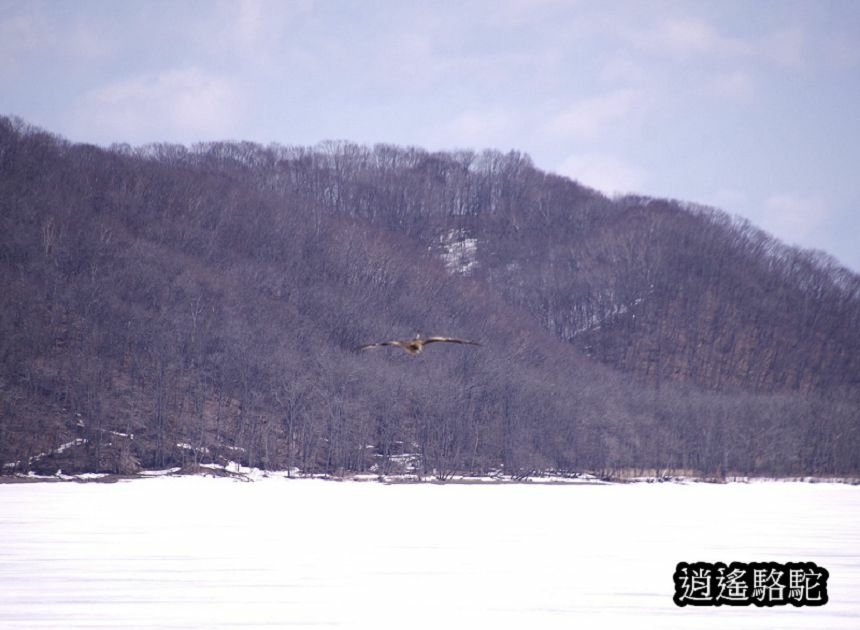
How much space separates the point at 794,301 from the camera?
193875 mm

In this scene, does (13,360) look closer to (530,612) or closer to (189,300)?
(189,300)

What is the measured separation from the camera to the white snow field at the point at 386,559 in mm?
26266

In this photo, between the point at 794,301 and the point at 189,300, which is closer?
the point at 189,300

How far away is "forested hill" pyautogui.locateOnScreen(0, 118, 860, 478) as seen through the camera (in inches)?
3637

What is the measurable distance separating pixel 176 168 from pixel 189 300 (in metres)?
64.5

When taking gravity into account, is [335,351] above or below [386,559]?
above

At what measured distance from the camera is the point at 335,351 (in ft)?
391

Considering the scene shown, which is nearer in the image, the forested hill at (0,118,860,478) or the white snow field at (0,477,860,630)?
the white snow field at (0,477,860,630)

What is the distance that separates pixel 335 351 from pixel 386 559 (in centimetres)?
8370

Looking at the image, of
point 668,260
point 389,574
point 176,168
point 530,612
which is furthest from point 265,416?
point 668,260

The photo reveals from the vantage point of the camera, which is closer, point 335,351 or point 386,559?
point 386,559

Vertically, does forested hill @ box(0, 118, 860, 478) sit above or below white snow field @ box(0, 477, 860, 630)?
above

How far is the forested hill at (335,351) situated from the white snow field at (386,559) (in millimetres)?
26778

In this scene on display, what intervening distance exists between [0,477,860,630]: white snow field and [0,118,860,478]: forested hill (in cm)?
2678
